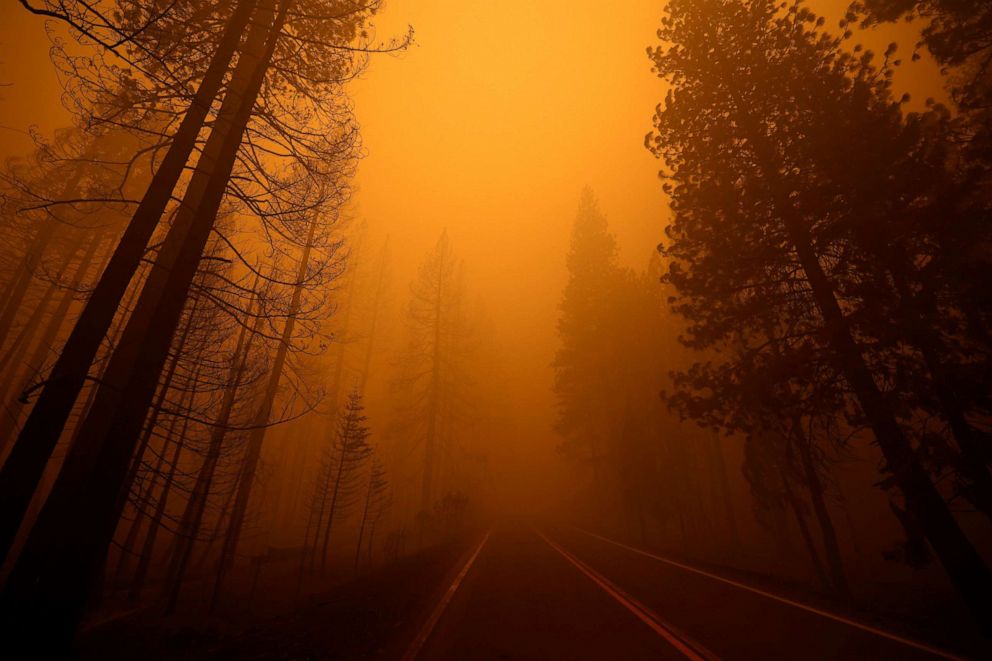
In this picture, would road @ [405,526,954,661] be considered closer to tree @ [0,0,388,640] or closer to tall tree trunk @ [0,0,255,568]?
tree @ [0,0,388,640]

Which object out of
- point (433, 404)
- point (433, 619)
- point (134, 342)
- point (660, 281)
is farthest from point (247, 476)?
point (433, 404)

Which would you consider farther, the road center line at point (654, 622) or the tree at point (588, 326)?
the tree at point (588, 326)

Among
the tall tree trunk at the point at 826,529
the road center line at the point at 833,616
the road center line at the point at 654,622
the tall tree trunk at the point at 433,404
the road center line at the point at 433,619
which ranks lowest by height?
the road center line at the point at 433,619

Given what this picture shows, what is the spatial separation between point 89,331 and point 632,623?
26.9 ft

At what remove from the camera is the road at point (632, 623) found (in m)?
5.23

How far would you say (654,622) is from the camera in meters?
6.29

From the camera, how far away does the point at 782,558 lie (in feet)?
57.2

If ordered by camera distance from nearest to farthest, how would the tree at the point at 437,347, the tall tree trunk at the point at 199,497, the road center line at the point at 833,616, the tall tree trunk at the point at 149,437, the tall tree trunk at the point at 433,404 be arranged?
the tall tree trunk at the point at 149,437
the road center line at the point at 833,616
the tall tree trunk at the point at 199,497
the tall tree trunk at the point at 433,404
the tree at the point at 437,347

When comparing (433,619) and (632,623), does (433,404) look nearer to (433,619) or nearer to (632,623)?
(433,619)

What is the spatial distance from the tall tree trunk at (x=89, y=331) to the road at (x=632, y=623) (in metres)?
4.58

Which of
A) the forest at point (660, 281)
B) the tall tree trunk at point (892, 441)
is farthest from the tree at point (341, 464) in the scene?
the tall tree trunk at point (892, 441)

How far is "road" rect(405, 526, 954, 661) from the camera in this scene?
523cm

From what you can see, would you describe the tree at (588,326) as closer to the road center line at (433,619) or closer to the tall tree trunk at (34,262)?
the road center line at (433,619)

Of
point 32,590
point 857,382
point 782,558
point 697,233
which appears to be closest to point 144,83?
point 32,590
